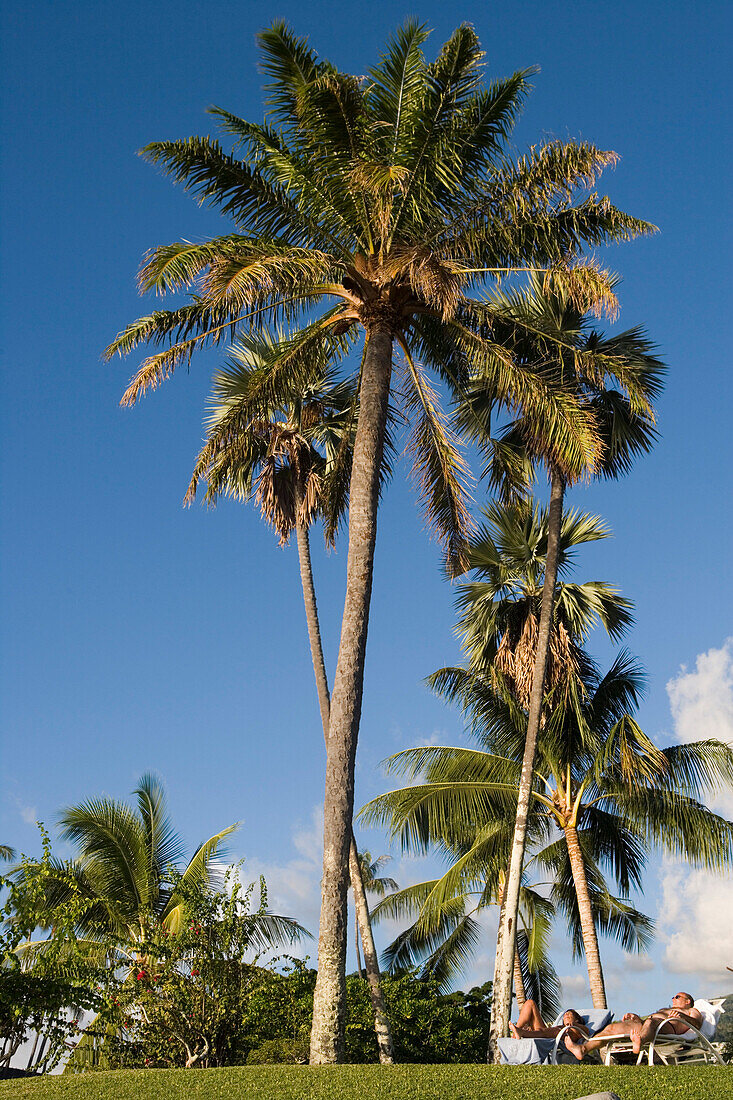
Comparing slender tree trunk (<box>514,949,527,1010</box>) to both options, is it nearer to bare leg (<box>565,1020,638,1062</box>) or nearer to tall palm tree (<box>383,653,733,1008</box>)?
tall palm tree (<box>383,653,733,1008</box>)

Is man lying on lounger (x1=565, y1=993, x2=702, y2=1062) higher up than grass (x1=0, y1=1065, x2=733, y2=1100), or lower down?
higher up

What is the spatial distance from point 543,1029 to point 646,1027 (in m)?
2.03

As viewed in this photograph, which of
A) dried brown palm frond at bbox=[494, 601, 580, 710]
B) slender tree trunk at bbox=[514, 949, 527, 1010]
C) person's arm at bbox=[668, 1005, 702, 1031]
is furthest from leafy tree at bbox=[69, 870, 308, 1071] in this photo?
slender tree trunk at bbox=[514, 949, 527, 1010]

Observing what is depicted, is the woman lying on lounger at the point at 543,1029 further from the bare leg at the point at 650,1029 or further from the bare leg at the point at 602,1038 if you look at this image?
the bare leg at the point at 650,1029

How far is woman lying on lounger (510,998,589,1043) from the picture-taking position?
12180 mm

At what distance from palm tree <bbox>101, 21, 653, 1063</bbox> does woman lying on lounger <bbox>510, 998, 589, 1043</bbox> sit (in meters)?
5.11

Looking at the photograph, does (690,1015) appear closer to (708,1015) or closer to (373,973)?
(708,1015)

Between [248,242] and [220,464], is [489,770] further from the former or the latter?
[248,242]

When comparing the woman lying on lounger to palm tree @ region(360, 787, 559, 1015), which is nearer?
the woman lying on lounger

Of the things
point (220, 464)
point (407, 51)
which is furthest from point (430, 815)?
point (407, 51)

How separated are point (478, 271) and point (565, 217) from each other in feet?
5.95

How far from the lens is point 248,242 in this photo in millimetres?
14242

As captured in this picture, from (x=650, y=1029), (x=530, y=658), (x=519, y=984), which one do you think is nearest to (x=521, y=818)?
(x=530, y=658)

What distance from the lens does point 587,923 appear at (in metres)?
18.5
